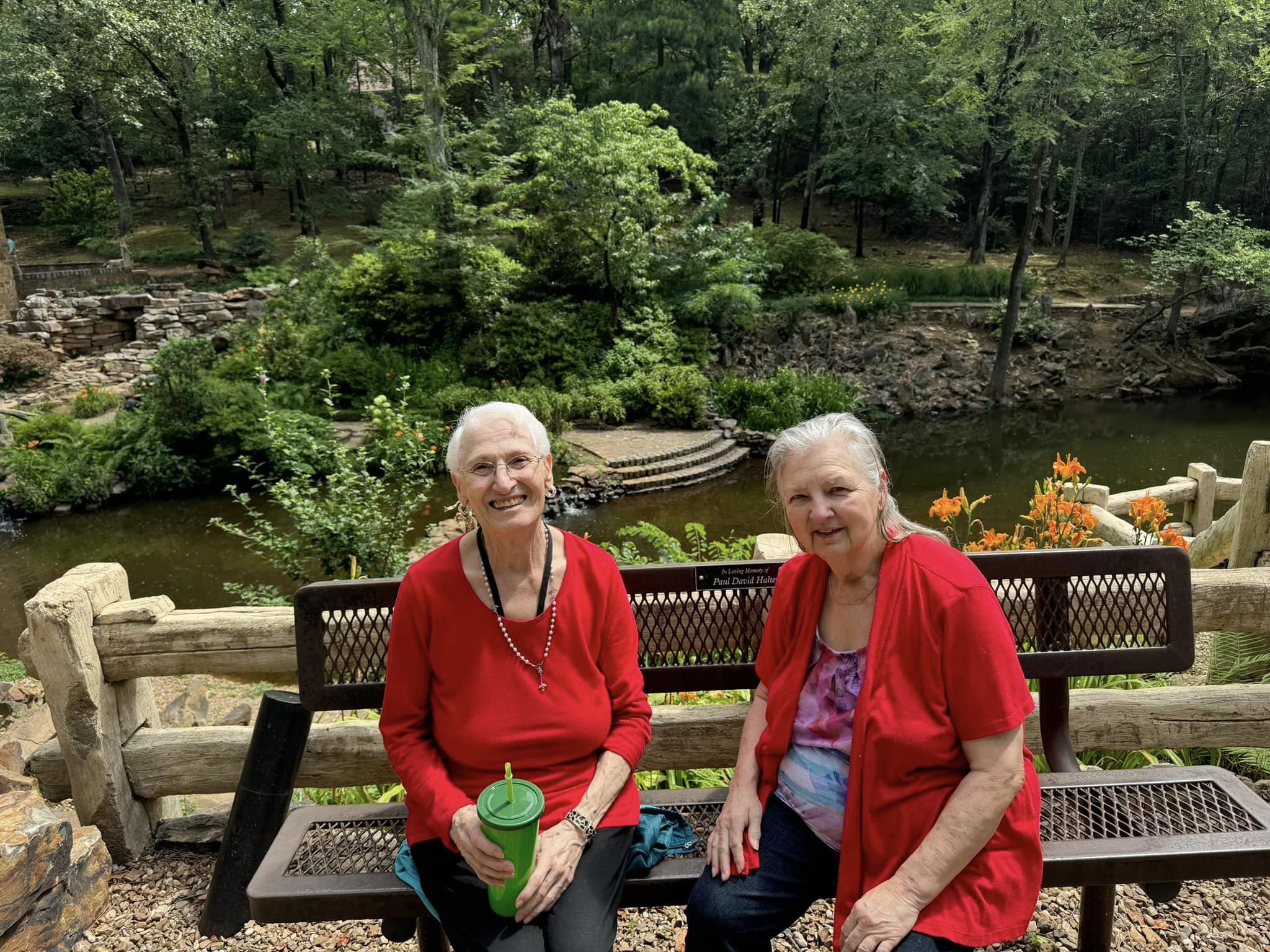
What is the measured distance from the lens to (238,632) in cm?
290

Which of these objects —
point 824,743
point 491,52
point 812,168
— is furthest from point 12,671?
point 491,52

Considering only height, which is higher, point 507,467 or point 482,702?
point 507,467

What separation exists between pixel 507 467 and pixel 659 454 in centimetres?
1053

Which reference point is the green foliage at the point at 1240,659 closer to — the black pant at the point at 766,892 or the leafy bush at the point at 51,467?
the black pant at the point at 766,892

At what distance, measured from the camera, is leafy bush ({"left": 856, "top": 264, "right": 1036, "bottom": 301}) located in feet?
64.0

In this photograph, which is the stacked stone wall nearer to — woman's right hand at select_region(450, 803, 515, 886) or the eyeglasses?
the eyeglasses

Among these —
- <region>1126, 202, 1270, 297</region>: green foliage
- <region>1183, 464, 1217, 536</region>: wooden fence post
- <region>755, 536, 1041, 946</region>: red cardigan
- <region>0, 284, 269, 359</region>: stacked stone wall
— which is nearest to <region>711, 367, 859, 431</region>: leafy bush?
<region>1126, 202, 1270, 297</region>: green foliage

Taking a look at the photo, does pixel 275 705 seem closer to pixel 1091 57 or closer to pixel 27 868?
pixel 27 868

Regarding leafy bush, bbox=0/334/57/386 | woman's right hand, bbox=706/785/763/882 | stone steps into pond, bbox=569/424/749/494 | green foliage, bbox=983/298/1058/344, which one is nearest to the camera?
woman's right hand, bbox=706/785/763/882

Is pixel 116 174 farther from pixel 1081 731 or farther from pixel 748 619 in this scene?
pixel 1081 731

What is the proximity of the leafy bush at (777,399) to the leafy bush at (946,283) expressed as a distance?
16.9ft

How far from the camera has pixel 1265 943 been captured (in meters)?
2.52

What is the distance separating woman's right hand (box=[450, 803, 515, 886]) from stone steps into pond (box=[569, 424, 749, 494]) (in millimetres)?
9940

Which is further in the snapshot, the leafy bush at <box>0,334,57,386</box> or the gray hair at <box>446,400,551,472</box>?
the leafy bush at <box>0,334,57,386</box>
